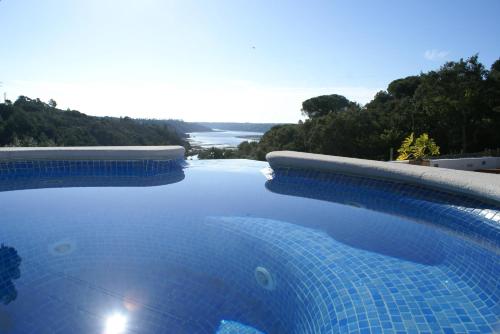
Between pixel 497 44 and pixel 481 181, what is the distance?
1603 cm

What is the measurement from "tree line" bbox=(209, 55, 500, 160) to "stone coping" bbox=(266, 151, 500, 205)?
408 inches

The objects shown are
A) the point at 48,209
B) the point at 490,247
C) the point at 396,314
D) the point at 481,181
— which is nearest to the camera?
the point at 396,314

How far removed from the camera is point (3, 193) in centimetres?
546

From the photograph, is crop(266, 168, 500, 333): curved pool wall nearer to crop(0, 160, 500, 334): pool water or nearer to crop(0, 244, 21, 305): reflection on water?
crop(0, 160, 500, 334): pool water

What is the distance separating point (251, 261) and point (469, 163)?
6716 millimetres

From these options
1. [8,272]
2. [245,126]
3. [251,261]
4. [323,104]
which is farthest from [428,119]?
[245,126]

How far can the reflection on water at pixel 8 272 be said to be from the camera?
301 centimetres

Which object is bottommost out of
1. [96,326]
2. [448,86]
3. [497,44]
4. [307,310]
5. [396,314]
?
[96,326]

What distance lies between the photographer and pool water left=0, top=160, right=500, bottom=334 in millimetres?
2416

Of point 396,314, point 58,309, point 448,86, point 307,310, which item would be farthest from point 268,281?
point 448,86

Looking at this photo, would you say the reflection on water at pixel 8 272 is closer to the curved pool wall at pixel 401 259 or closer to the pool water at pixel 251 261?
the pool water at pixel 251 261

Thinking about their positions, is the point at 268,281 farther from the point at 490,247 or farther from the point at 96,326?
the point at 490,247

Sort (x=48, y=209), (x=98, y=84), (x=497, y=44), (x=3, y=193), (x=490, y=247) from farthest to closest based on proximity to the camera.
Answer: (x=98, y=84), (x=497, y=44), (x=3, y=193), (x=48, y=209), (x=490, y=247)

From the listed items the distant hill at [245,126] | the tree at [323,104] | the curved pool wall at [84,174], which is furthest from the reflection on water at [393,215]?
the distant hill at [245,126]
